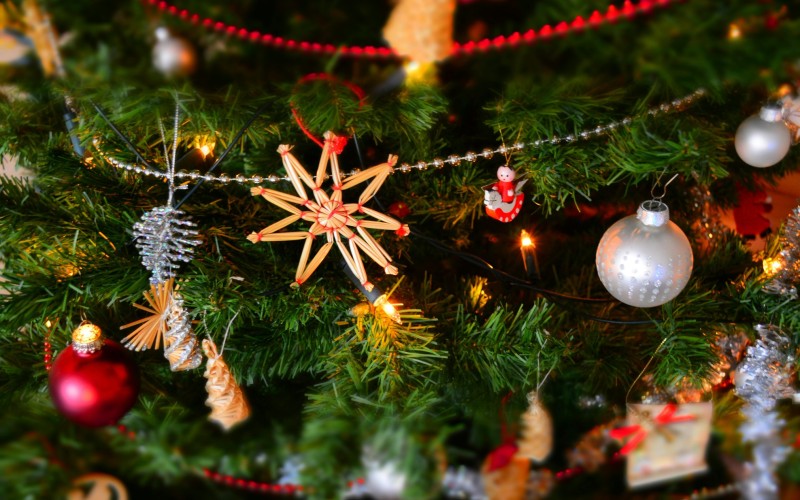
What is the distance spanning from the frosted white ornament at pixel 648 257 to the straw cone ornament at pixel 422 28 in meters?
0.27

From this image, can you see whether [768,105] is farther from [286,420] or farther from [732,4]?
[286,420]

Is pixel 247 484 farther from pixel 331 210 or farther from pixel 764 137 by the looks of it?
pixel 764 137

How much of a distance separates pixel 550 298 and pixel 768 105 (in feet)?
0.97

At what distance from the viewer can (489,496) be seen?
1.76 feet

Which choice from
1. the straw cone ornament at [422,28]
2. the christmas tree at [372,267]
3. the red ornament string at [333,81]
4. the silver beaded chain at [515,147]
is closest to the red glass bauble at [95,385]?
the christmas tree at [372,267]

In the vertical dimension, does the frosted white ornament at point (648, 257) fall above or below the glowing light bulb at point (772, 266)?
below

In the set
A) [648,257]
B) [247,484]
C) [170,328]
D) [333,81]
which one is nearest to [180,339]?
[170,328]

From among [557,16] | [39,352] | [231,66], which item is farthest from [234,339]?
[557,16]

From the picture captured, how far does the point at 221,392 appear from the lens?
1.97 ft

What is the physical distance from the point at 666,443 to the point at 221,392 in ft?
1.42

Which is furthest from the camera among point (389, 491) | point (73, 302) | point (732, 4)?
point (73, 302)

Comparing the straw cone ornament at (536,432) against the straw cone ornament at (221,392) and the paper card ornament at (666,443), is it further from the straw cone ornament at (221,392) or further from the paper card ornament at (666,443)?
the straw cone ornament at (221,392)

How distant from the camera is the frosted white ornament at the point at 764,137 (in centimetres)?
62

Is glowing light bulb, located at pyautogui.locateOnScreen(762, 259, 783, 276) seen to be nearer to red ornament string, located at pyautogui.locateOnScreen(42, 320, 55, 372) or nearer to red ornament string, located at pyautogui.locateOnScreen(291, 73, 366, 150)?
Answer: red ornament string, located at pyautogui.locateOnScreen(291, 73, 366, 150)
